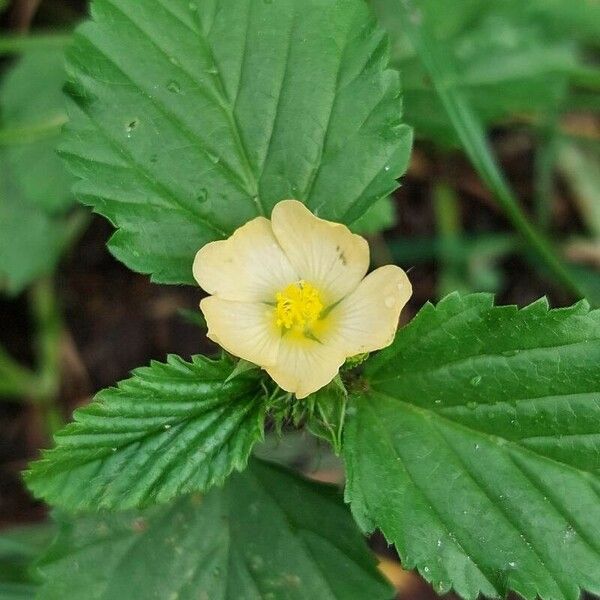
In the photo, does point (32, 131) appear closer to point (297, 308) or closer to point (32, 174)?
point (32, 174)

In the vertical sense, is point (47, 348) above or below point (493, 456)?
below

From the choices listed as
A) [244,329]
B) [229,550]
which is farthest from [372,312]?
[229,550]

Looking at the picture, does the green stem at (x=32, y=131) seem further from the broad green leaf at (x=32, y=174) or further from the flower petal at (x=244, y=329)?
the flower petal at (x=244, y=329)

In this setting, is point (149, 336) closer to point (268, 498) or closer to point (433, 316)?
point (268, 498)

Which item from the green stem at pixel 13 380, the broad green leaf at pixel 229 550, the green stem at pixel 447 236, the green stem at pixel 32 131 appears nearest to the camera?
the broad green leaf at pixel 229 550

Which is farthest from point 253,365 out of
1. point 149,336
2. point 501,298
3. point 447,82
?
point 501,298

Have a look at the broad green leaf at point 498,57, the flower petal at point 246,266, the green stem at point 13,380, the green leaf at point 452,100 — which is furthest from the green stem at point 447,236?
the green stem at point 13,380
